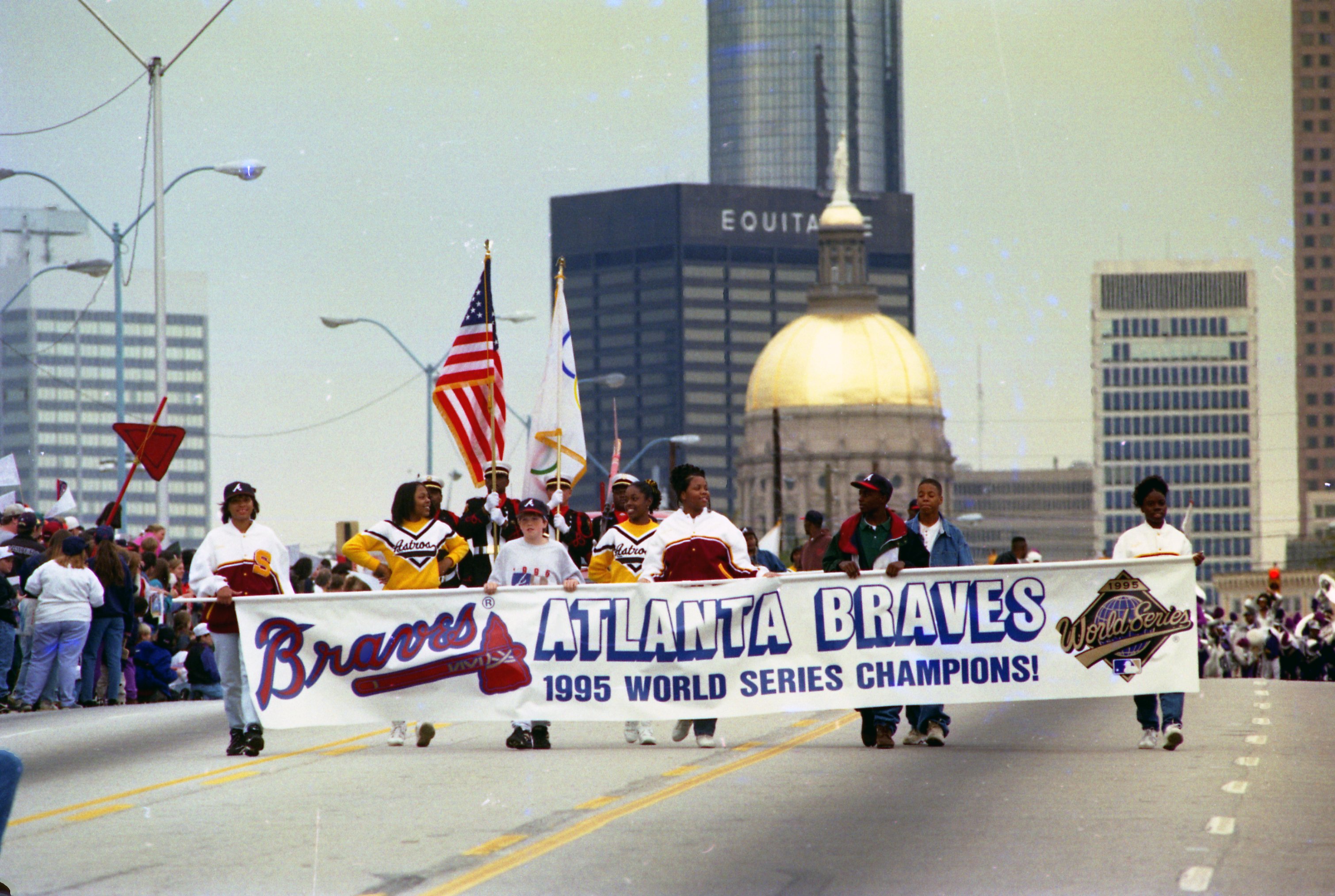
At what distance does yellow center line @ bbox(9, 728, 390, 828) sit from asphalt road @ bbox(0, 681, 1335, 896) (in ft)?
0.11

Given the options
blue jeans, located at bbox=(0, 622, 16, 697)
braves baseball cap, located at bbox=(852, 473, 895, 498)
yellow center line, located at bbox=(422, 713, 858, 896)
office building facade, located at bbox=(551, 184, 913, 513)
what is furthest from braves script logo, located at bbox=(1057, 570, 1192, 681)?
office building facade, located at bbox=(551, 184, 913, 513)

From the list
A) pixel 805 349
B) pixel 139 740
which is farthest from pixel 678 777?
pixel 805 349

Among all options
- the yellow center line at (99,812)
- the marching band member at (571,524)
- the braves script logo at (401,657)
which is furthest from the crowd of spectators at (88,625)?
the yellow center line at (99,812)

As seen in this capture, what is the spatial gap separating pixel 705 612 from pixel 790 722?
2461 millimetres

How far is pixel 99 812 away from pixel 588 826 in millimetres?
2475

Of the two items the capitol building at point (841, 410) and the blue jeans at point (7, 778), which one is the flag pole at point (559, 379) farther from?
the capitol building at point (841, 410)

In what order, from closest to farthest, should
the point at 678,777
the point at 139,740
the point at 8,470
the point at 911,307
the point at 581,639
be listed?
1. the point at 678,777
2. the point at 581,639
3. the point at 139,740
4. the point at 8,470
5. the point at 911,307

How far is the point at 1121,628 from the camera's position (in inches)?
515

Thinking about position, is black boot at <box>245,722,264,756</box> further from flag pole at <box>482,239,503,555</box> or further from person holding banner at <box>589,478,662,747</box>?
flag pole at <box>482,239,503,555</box>

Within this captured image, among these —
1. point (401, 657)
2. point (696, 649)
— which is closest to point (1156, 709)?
point (696, 649)

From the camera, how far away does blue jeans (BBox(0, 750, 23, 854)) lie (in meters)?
6.63

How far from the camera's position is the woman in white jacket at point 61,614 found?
1848 cm

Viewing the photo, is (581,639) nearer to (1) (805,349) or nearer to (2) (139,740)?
(2) (139,740)

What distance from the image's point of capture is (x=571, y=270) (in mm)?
176500
